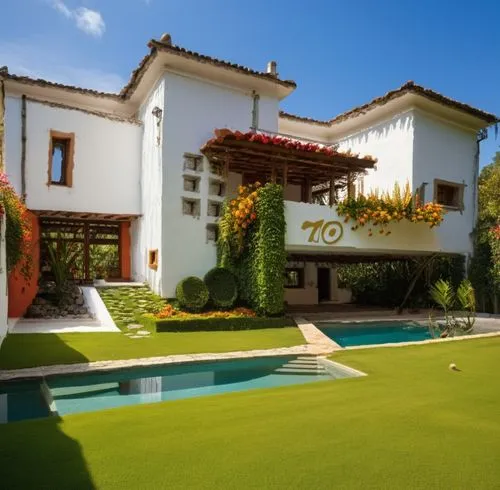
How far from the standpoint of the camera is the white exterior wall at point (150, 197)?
15398 mm

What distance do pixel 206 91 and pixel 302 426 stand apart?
13.9 m

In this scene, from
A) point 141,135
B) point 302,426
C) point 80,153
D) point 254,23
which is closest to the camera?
point 302,426

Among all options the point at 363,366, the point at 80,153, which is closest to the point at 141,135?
the point at 80,153

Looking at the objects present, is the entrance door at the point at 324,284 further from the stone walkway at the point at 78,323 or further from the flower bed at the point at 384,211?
the stone walkway at the point at 78,323

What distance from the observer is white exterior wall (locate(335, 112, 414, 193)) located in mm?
18344

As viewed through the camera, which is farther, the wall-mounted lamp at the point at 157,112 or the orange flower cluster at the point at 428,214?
the orange flower cluster at the point at 428,214

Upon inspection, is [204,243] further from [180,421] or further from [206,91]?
[180,421]

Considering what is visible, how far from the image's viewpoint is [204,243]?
51.4 ft

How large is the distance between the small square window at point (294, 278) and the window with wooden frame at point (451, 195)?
24.6 ft

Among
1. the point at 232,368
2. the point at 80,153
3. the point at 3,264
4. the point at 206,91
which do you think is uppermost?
the point at 206,91

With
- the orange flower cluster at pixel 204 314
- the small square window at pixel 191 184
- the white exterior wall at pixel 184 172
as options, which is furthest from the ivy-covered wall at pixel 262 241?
the small square window at pixel 191 184

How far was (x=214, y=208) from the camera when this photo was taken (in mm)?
15984

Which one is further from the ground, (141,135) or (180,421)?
(141,135)

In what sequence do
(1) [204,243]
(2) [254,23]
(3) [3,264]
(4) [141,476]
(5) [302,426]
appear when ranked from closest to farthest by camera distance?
1. (4) [141,476]
2. (5) [302,426]
3. (3) [3,264]
4. (2) [254,23]
5. (1) [204,243]
